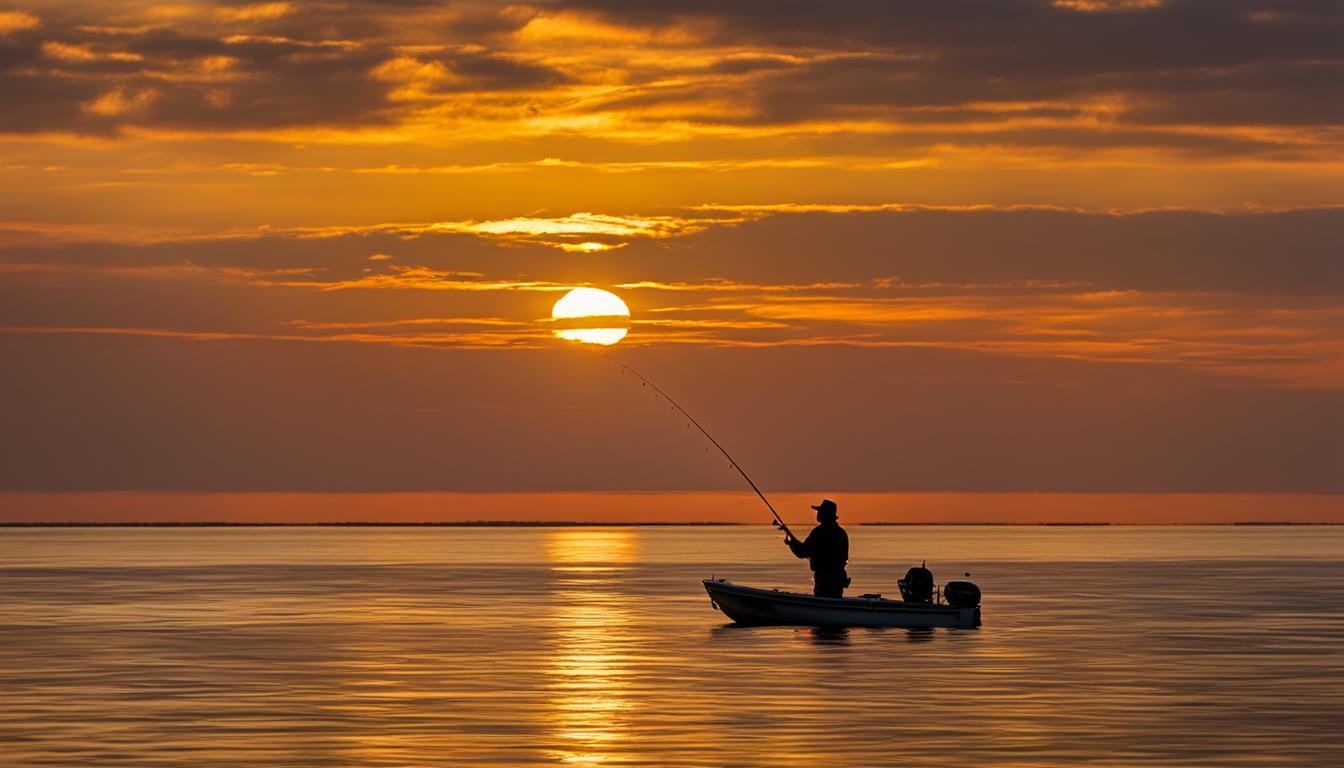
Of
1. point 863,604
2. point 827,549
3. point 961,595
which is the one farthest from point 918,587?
point 827,549

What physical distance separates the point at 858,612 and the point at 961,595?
9.00 ft

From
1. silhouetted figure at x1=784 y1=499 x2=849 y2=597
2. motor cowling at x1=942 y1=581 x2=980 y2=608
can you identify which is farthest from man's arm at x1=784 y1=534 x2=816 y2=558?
motor cowling at x1=942 y1=581 x2=980 y2=608

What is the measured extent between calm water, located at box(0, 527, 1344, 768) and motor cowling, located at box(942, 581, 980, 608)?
826 mm

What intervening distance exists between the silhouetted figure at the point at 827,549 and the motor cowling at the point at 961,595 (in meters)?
2.79

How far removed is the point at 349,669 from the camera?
1694 inches

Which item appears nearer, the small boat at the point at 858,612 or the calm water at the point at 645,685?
the calm water at the point at 645,685

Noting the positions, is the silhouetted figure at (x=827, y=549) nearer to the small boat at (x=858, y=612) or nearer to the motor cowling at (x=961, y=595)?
the small boat at (x=858, y=612)

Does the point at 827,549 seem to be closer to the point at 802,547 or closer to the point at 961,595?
the point at 802,547

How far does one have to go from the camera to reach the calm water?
29.1 m

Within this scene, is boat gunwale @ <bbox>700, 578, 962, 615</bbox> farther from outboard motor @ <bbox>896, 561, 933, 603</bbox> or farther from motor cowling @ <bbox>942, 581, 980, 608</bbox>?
outboard motor @ <bbox>896, 561, 933, 603</bbox>

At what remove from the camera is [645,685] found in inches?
1526

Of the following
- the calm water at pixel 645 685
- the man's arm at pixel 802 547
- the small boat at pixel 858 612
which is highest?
the man's arm at pixel 802 547

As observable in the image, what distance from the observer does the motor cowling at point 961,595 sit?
177 ft

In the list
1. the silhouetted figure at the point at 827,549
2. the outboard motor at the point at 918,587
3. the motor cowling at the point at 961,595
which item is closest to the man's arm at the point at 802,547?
the silhouetted figure at the point at 827,549
